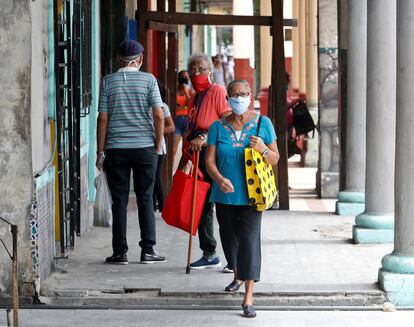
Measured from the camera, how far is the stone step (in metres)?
8.74

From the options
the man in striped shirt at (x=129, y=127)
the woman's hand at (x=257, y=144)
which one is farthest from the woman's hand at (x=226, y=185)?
the man in striped shirt at (x=129, y=127)

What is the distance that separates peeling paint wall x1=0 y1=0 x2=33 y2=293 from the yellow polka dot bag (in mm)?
1601

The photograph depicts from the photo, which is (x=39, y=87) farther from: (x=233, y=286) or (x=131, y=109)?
(x=233, y=286)

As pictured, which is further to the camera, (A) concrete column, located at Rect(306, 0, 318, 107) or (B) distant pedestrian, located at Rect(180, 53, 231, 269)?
(A) concrete column, located at Rect(306, 0, 318, 107)

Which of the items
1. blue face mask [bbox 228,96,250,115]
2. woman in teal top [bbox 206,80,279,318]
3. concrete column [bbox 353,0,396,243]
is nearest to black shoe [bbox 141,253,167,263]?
woman in teal top [bbox 206,80,279,318]

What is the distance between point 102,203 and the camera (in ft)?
39.3

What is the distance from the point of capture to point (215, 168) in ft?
27.3

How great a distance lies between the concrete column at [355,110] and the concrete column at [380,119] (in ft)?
7.73

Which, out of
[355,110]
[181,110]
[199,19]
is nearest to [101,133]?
[199,19]

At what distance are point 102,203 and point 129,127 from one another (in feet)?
7.26

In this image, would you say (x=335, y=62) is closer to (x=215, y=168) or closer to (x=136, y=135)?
(x=136, y=135)

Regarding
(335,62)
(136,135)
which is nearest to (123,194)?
(136,135)

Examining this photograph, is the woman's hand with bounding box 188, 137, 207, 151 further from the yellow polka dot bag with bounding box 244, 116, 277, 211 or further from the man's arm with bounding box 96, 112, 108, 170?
the yellow polka dot bag with bounding box 244, 116, 277, 211

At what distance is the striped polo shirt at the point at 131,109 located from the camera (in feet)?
32.4
